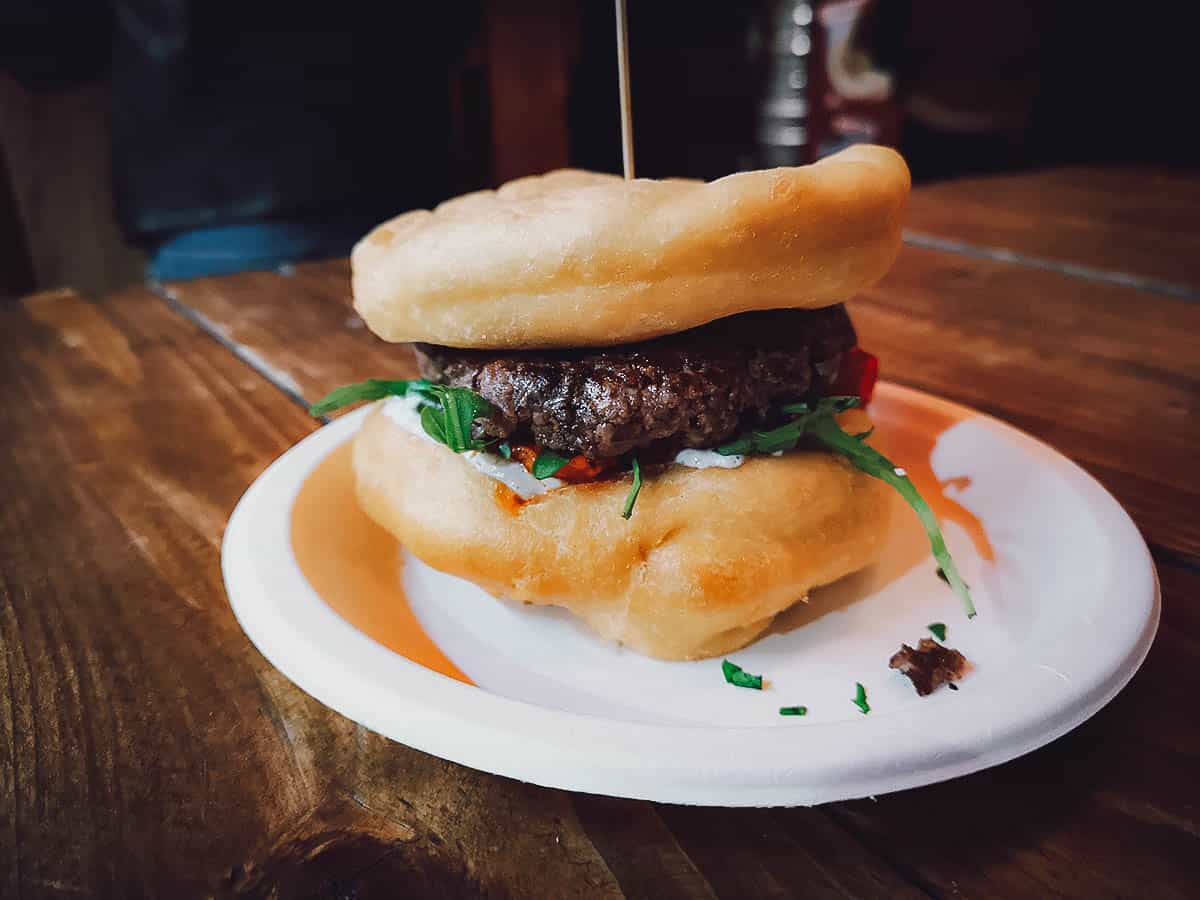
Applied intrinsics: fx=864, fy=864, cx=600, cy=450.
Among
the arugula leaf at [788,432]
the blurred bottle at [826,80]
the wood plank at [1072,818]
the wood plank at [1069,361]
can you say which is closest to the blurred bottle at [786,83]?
the blurred bottle at [826,80]

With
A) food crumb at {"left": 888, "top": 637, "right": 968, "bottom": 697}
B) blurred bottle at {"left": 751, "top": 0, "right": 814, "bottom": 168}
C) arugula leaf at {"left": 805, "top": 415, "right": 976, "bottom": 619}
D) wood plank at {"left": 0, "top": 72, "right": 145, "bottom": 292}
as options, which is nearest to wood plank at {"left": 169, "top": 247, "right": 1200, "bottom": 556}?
arugula leaf at {"left": 805, "top": 415, "right": 976, "bottom": 619}

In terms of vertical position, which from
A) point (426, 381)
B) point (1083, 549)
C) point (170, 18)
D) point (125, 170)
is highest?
point (170, 18)

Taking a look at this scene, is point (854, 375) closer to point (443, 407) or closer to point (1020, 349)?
point (443, 407)

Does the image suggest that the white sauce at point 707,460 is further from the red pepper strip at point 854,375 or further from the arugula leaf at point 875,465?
the red pepper strip at point 854,375

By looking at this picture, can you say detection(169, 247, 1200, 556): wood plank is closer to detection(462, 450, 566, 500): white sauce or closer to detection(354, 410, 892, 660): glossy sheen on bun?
detection(354, 410, 892, 660): glossy sheen on bun

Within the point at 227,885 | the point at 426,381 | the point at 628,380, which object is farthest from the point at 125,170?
the point at 227,885

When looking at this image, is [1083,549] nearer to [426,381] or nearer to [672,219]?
[672,219]
